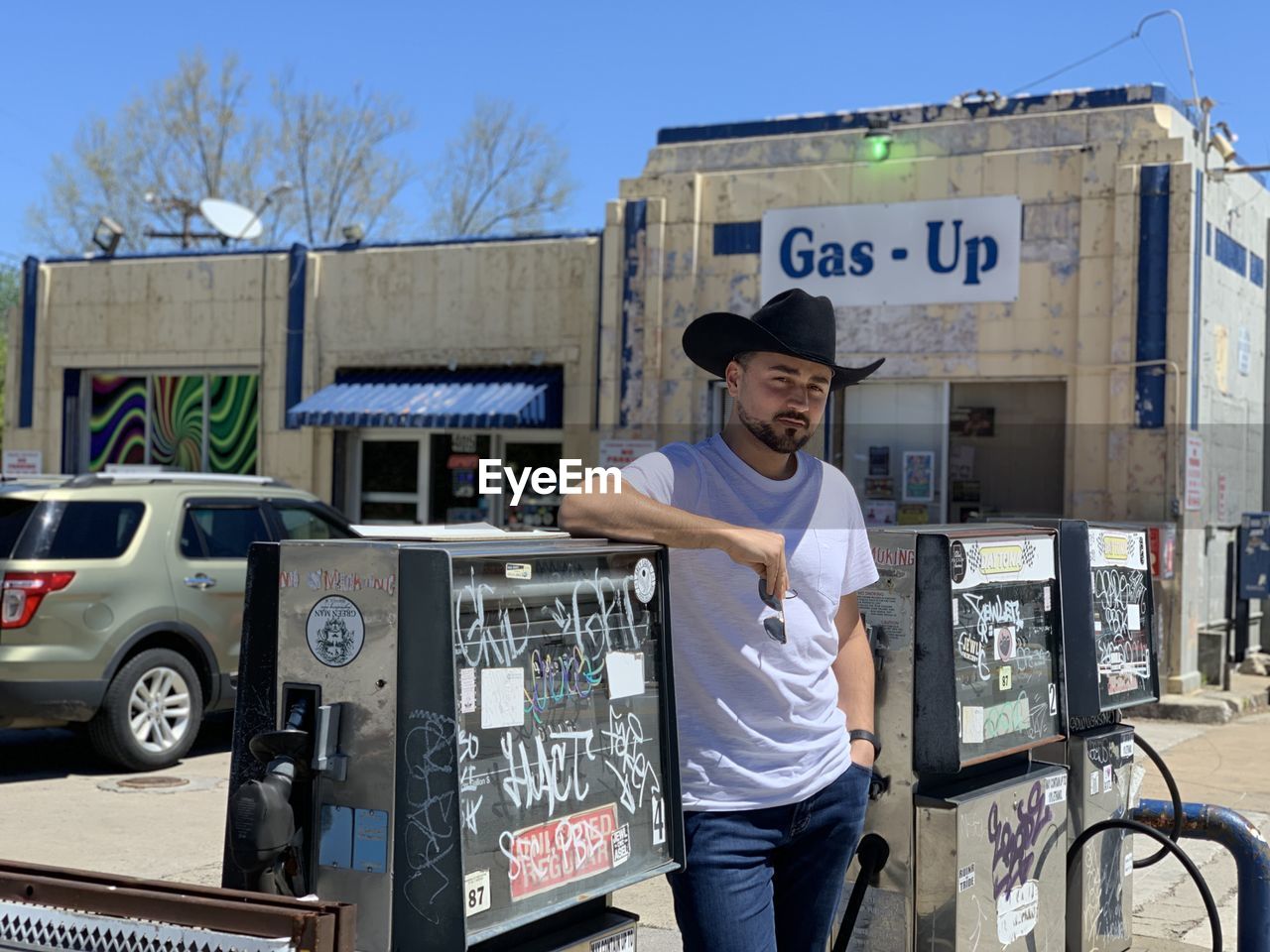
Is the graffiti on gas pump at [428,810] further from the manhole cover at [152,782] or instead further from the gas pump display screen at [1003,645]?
the manhole cover at [152,782]

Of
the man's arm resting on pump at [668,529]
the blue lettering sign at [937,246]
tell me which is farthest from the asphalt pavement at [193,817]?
the blue lettering sign at [937,246]

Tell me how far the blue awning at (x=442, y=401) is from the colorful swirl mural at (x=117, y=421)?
9.88ft

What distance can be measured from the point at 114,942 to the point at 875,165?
12.9m

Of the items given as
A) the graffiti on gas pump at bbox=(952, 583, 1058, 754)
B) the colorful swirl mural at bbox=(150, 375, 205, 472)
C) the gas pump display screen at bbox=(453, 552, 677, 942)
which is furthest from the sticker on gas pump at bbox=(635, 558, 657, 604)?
the colorful swirl mural at bbox=(150, 375, 205, 472)

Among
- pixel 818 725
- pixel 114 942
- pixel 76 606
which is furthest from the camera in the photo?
pixel 76 606

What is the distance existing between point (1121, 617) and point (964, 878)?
61.7 inches

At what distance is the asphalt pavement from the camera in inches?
251

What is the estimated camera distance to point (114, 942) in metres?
2.45

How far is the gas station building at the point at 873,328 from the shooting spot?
13.3 m

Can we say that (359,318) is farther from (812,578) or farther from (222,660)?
(812,578)

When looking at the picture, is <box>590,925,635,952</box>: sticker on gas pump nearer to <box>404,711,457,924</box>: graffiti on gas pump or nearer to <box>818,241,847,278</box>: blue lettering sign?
<box>404,711,457,924</box>: graffiti on gas pump

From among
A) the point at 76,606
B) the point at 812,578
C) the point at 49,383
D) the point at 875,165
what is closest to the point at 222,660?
the point at 76,606

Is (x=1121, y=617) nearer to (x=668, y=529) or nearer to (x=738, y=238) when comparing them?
(x=668, y=529)

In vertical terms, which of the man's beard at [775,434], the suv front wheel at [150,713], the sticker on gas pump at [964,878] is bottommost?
the suv front wheel at [150,713]
